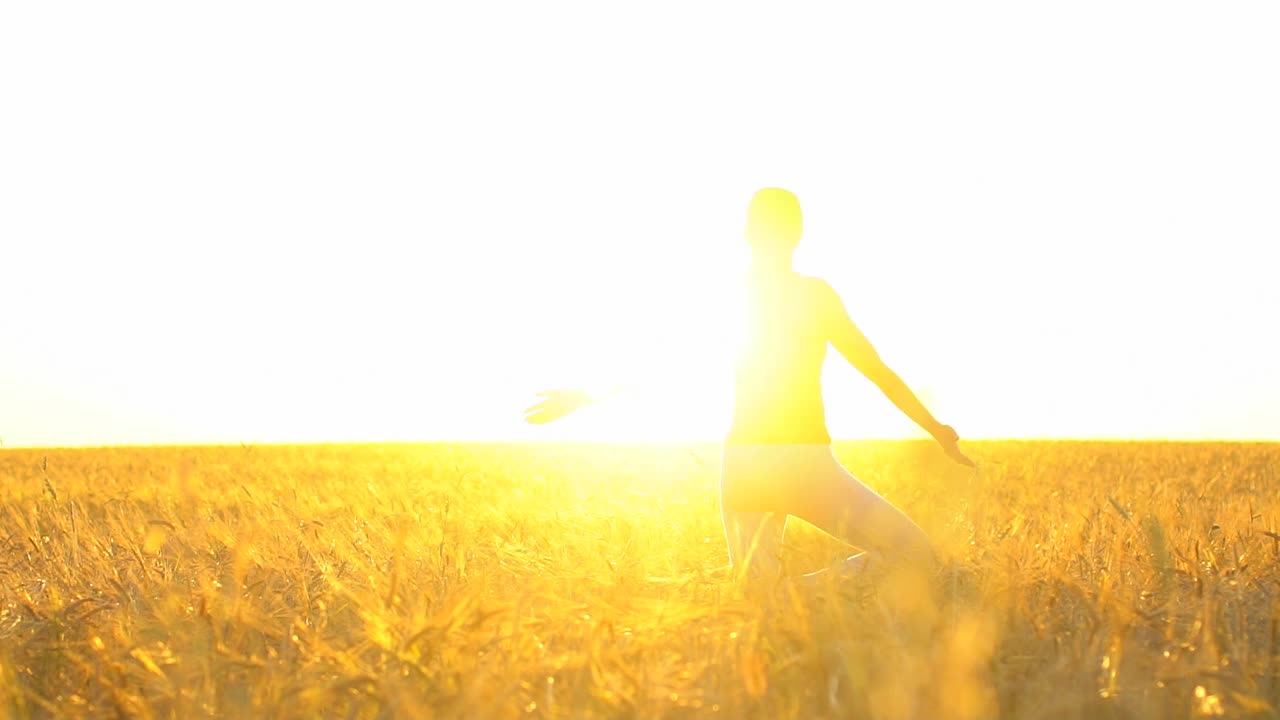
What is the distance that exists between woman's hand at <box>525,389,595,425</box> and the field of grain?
0.67m

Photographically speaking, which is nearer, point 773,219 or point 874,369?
point 773,219

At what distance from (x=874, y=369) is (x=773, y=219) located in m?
Result: 0.75

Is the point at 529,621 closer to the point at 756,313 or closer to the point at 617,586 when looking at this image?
the point at 617,586

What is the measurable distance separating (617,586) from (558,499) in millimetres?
4923

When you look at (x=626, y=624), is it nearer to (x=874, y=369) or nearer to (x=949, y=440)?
(x=874, y=369)

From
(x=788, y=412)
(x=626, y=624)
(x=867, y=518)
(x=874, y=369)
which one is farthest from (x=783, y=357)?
(x=626, y=624)

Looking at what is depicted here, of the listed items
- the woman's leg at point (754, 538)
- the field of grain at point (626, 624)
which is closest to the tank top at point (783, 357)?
the woman's leg at point (754, 538)

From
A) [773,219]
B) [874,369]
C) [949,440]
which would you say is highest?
[773,219]

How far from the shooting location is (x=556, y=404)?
450 centimetres

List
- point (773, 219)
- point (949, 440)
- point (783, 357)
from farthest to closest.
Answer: point (949, 440), point (783, 357), point (773, 219)

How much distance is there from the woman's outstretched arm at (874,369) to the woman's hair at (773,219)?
26 centimetres

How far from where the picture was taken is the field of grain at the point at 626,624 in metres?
→ 3.06

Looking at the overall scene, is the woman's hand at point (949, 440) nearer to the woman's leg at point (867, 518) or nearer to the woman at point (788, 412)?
the woman at point (788, 412)

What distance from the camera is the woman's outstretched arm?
4.57m
